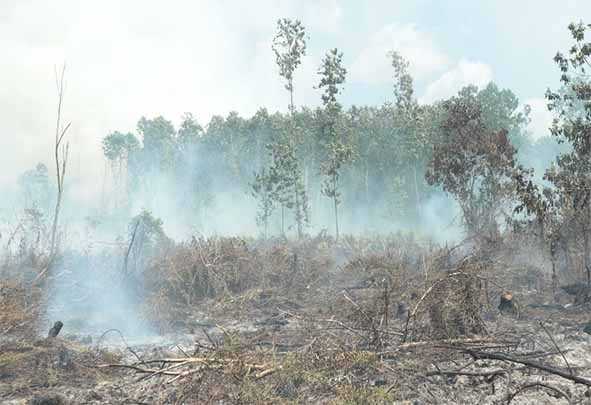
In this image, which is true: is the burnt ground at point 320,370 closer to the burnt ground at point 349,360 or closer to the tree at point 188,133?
the burnt ground at point 349,360

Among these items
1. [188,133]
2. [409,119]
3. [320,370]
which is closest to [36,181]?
[188,133]

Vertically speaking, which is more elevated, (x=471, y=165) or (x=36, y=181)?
(x=36, y=181)

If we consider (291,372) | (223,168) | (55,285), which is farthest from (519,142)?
(291,372)

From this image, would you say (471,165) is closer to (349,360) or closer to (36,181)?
(349,360)

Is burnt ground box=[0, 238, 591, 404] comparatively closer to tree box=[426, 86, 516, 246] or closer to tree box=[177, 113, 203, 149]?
tree box=[426, 86, 516, 246]

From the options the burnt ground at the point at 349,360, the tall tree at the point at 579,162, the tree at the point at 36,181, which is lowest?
the burnt ground at the point at 349,360

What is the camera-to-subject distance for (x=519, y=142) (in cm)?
4497

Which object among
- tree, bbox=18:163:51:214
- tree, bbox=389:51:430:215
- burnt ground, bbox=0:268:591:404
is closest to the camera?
burnt ground, bbox=0:268:591:404

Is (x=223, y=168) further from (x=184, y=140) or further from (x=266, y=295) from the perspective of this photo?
(x=266, y=295)

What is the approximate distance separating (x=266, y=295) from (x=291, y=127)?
23165 mm

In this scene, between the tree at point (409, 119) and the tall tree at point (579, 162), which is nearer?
the tall tree at point (579, 162)

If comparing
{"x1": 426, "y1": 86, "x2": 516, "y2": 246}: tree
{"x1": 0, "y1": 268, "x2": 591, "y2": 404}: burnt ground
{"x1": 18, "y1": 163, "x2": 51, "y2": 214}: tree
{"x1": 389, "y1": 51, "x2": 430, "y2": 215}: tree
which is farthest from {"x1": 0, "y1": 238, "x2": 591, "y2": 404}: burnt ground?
{"x1": 18, "y1": 163, "x2": 51, "y2": 214}: tree

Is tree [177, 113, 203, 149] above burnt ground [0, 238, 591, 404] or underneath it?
above

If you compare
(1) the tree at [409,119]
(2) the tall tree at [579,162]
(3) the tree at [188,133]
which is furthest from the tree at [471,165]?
(3) the tree at [188,133]
